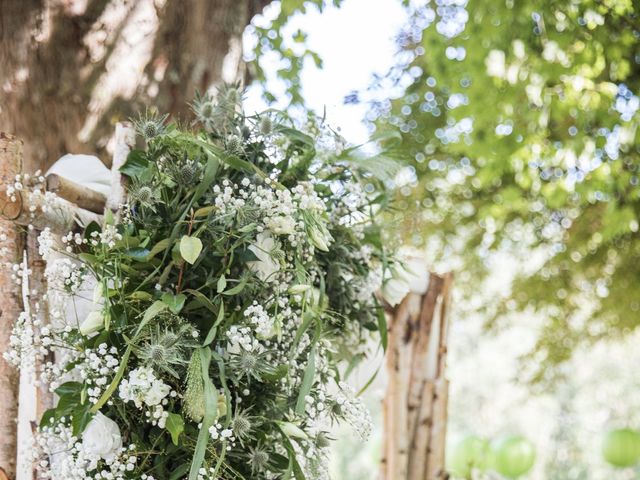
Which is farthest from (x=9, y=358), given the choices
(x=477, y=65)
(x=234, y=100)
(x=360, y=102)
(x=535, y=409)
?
(x=535, y=409)

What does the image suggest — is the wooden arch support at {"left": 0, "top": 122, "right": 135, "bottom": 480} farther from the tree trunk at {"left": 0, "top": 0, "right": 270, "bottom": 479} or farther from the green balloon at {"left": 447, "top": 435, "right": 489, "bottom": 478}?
the green balloon at {"left": 447, "top": 435, "right": 489, "bottom": 478}

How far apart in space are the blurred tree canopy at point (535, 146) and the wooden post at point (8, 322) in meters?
1.24

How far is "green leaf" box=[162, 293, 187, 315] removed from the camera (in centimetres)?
134

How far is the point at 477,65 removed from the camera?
10.8 ft

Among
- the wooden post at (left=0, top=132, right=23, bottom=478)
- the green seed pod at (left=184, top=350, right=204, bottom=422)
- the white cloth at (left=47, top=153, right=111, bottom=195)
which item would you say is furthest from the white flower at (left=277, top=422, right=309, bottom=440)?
the white cloth at (left=47, top=153, right=111, bottom=195)

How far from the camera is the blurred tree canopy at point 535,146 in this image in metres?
3.08

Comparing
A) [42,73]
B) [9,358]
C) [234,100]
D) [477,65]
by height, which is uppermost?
[477,65]

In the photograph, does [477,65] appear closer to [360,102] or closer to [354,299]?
[360,102]

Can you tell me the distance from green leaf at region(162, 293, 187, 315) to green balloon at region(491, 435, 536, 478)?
14.0ft

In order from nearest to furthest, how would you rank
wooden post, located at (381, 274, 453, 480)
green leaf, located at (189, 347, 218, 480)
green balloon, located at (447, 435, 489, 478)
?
green leaf, located at (189, 347, 218, 480), wooden post, located at (381, 274, 453, 480), green balloon, located at (447, 435, 489, 478)

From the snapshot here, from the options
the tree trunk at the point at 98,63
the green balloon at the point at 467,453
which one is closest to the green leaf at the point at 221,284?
the tree trunk at the point at 98,63

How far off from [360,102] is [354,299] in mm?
2627

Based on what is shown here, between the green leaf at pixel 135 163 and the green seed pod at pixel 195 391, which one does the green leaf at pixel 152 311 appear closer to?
the green seed pod at pixel 195 391

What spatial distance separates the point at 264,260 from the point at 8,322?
52cm
